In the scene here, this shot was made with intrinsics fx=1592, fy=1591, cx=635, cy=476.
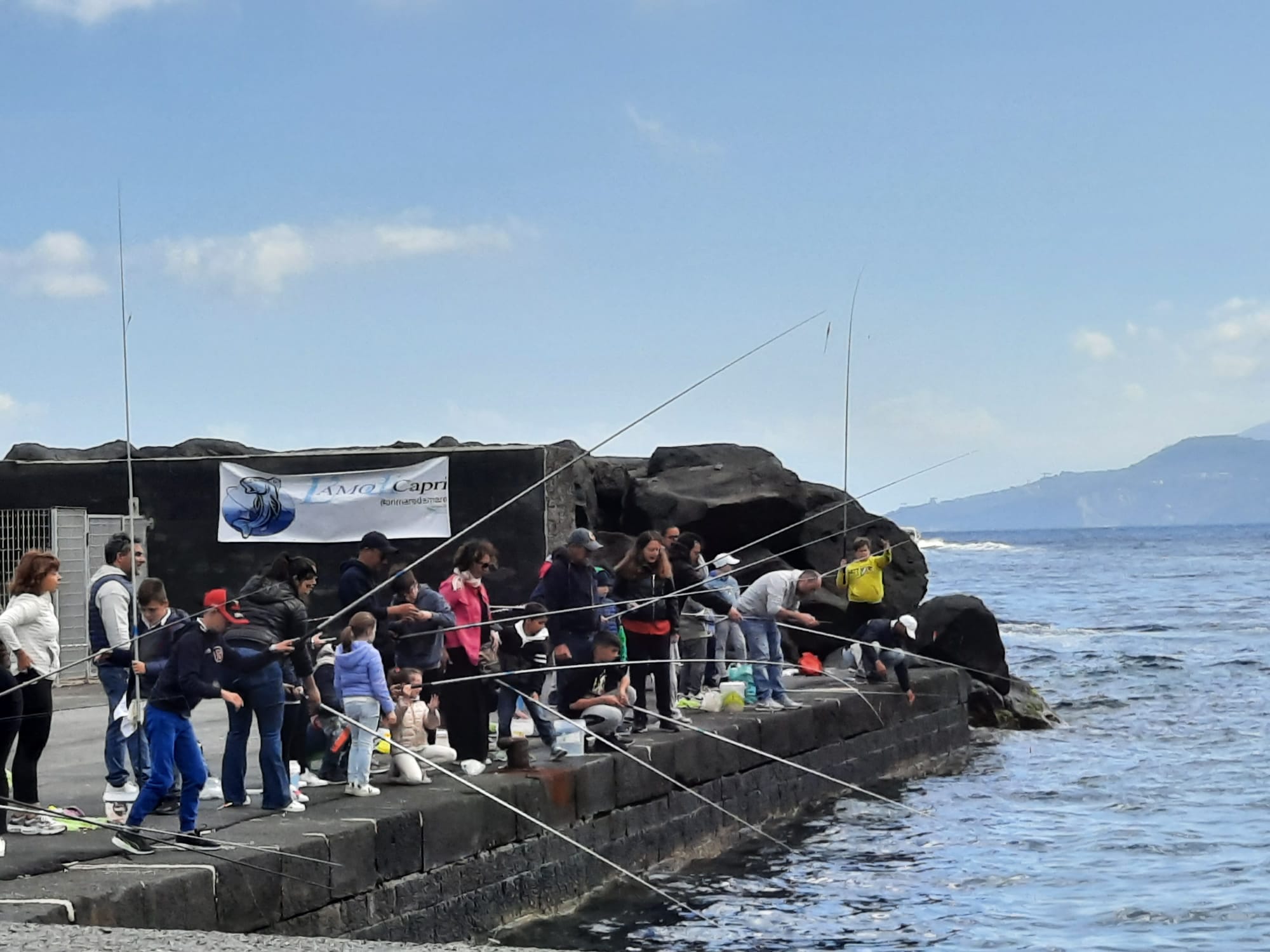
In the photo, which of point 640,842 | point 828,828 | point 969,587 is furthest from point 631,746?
point 969,587

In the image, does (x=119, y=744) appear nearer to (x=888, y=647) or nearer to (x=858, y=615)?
(x=888, y=647)

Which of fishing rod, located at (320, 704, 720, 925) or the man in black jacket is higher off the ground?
the man in black jacket

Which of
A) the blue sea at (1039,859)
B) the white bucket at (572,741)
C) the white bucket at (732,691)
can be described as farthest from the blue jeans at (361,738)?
the white bucket at (732,691)

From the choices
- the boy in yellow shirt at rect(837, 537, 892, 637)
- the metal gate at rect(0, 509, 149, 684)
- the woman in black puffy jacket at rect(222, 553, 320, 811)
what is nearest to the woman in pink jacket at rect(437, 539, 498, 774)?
the woman in black puffy jacket at rect(222, 553, 320, 811)

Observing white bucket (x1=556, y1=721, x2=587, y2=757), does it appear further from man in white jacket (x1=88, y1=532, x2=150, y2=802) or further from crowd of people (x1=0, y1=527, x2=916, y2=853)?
man in white jacket (x1=88, y1=532, x2=150, y2=802)

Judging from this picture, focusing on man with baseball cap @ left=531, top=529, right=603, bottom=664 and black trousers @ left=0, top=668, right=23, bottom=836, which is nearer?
black trousers @ left=0, top=668, right=23, bottom=836

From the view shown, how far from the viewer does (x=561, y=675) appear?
1022 centimetres

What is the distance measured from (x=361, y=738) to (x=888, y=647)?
8019 millimetres

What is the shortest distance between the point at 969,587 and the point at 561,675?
54.9 metres

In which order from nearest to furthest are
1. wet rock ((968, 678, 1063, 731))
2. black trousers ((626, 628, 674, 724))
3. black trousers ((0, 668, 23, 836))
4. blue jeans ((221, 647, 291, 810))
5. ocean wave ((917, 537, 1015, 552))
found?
1. black trousers ((0, 668, 23, 836))
2. blue jeans ((221, 647, 291, 810))
3. black trousers ((626, 628, 674, 724))
4. wet rock ((968, 678, 1063, 731))
5. ocean wave ((917, 537, 1015, 552))

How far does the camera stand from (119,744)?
320 inches

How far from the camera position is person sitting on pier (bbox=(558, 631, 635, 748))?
1002 centimetres

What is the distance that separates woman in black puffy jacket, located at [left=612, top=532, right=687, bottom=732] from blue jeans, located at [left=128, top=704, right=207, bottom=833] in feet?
11.6

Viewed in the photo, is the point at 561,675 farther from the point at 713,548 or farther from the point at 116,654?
the point at 713,548
